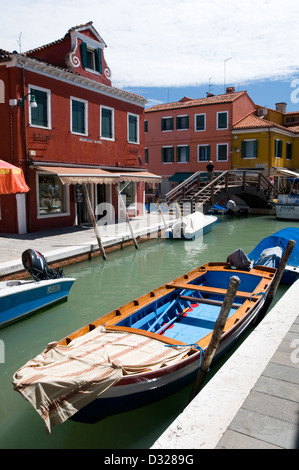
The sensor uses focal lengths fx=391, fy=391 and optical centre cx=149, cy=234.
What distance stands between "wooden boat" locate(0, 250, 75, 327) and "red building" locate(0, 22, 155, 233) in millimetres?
5233

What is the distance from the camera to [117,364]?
3.75 m

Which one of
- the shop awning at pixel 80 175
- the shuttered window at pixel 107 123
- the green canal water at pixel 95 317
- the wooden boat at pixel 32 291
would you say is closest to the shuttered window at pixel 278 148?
the green canal water at pixel 95 317

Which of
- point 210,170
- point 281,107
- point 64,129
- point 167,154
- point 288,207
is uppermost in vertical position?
point 281,107

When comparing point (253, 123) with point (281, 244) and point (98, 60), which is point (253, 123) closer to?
point (98, 60)

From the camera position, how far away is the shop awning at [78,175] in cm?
1257

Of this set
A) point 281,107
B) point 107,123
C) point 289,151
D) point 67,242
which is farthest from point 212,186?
point 281,107

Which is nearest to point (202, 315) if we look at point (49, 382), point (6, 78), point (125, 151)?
point (49, 382)

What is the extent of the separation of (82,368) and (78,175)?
9900 millimetres

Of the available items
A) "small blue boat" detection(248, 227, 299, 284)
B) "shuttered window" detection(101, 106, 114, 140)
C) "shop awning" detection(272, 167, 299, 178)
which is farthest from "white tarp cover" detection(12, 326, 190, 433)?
"shop awning" detection(272, 167, 299, 178)

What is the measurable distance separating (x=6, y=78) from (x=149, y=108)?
871 inches

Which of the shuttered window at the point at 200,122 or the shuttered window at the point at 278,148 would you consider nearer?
the shuttered window at the point at 278,148

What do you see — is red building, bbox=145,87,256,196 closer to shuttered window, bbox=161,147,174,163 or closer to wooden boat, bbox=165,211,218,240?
shuttered window, bbox=161,147,174,163

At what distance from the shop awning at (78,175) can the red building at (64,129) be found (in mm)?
33

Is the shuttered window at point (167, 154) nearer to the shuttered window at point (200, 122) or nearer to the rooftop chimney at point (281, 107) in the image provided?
the shuttered window at point (200, 122)
